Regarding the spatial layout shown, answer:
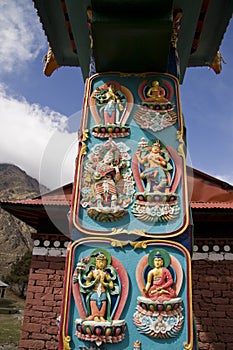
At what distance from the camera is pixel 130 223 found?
9.91ft

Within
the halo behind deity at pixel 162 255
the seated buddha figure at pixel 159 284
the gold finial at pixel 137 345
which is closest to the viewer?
the gold finial at pixel 137 345

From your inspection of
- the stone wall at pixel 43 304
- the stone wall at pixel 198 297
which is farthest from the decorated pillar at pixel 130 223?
the stone wall at pixel 43 304

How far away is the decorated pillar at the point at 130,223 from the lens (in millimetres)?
2654

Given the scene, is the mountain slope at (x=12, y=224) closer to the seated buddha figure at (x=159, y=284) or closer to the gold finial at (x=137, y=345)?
the seated buddha figure at (x=159, y=284)

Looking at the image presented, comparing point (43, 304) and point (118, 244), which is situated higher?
point (118, 244)

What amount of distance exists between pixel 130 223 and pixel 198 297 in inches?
124

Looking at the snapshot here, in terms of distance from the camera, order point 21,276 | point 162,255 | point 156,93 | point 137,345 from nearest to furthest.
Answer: point 137,345 < point 162,255 < point 156,93 < point 21,276

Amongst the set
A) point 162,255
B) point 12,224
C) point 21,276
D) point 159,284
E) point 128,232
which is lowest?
point 159,284

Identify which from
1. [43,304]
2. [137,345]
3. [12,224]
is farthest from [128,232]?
[12,224]

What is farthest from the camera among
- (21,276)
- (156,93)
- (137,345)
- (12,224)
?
(12,224)

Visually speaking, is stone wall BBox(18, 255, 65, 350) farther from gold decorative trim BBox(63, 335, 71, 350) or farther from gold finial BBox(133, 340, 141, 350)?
gold finial BBox(133, 340, 141, 350)

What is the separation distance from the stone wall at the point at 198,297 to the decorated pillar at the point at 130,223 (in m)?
2.86

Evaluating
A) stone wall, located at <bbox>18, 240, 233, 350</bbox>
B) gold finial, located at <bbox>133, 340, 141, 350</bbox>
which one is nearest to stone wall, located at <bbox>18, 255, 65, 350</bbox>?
stone wall, located at <bbox>18, 240, 233, 350</bbox>

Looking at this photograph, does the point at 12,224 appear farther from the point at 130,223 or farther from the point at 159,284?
the point at 159,284
